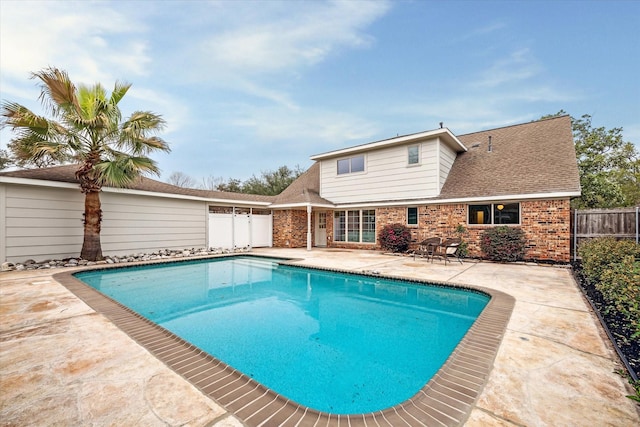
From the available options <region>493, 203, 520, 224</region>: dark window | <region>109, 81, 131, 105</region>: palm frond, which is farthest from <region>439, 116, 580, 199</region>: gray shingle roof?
<region>109, 81, 131, 105</region>: palm frond

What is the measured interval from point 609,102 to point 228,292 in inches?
918

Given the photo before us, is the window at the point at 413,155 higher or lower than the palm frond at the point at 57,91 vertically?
lower

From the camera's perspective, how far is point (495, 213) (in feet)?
33.7

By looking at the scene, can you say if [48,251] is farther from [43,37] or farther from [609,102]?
[609,102]

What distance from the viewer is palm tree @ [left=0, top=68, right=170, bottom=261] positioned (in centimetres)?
767

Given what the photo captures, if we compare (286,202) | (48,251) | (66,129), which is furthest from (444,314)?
(48,251)

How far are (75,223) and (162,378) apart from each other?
10034 mm

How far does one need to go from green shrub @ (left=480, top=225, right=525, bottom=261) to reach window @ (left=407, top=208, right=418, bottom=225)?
2.88 m

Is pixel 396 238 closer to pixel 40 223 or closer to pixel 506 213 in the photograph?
pixel 506 213

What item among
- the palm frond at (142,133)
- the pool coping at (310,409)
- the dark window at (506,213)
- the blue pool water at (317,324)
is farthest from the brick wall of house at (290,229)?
the pool coping at (310,409)

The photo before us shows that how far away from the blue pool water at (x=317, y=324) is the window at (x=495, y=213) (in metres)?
5.74

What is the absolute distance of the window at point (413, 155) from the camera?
11.9m

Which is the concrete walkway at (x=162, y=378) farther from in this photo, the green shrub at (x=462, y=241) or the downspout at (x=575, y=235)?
the downspout at (x=575, y=235)

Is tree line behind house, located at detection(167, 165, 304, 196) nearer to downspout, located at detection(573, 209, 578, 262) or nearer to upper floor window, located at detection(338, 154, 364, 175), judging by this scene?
upper floor window, located at detection(338, 154, 364, 175)
